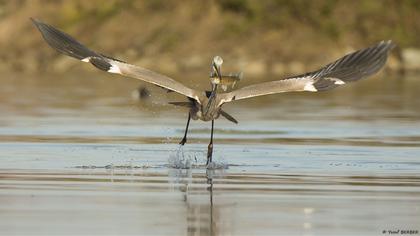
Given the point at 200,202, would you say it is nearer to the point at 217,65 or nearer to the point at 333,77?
the point at 217,65

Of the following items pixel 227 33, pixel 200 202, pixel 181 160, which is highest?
pixel 227 33

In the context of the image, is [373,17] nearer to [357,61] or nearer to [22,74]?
[22,74]

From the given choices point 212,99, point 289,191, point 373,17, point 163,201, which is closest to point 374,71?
point 212,99

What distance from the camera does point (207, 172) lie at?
16719mm

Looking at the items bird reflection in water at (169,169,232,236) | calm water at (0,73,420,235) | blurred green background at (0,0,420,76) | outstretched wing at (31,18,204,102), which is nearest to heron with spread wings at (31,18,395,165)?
outstretched wing at (31,18,204,102)

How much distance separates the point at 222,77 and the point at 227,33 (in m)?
43.5

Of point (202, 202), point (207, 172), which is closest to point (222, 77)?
point (207, 172)

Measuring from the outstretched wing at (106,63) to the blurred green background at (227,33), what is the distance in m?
38.1

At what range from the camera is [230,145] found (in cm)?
2131

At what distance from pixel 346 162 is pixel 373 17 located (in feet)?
151

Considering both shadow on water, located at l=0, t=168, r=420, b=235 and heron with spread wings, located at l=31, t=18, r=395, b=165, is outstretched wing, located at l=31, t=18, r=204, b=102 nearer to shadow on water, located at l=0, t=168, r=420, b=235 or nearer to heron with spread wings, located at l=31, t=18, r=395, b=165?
heron with spread wings, located at l=31, t=18, r=395, b=165

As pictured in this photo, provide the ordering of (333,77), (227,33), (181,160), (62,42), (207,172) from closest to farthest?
(207,172) → (181,160) → (333,77) → (62,42) → (227,33)

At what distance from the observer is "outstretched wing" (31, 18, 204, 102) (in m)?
17.5

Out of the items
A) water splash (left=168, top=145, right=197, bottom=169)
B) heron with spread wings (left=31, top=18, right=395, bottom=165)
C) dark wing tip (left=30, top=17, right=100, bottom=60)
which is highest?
dark wing tip (left=30, top=17, right=100, bottom=60)
